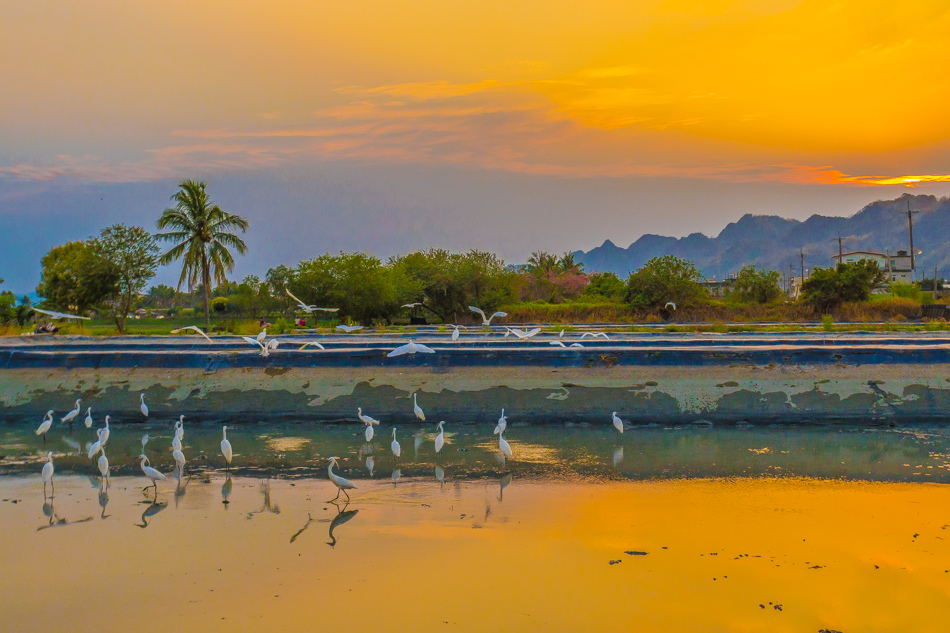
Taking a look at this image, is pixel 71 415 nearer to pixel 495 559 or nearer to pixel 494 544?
pixel 494 544

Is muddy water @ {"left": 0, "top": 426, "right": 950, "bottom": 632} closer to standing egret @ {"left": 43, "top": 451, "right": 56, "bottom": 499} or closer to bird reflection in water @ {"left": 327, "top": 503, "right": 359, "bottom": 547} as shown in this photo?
bird reflection in water @ {"left": 327, "top": 503, "right": 359, "bottom": 547}

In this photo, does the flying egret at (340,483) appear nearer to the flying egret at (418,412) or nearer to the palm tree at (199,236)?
the flying egret at (418,412)

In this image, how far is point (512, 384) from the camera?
14.5 metres

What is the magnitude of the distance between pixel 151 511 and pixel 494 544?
12.6 feet

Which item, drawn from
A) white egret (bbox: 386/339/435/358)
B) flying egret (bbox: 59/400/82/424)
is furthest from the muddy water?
white egret (bbox: 386/339/435/358)

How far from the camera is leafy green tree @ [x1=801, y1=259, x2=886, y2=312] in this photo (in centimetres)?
4828

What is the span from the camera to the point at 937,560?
261 inches

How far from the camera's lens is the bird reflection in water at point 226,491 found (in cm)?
882

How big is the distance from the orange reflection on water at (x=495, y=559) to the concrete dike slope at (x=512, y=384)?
449cm

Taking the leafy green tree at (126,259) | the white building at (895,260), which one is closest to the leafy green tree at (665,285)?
the leafy green tree at (126,259)

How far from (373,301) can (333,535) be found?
3673 cm

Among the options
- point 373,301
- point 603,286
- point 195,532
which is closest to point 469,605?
point 195,532

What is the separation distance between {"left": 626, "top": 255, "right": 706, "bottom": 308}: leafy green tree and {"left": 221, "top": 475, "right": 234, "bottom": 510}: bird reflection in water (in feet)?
133

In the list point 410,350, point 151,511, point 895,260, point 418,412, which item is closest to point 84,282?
point 410,350
